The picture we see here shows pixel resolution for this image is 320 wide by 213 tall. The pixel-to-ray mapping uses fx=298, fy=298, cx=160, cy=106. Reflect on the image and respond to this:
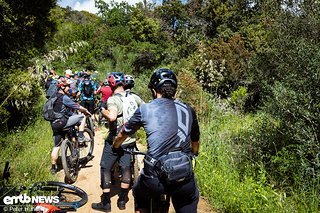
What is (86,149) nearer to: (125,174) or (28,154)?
(28,154)

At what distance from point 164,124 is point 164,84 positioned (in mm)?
399

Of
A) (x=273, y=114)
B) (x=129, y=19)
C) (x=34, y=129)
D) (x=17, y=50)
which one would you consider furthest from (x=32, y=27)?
(x=129, y=19)

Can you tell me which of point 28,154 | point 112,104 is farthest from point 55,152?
point 112,104

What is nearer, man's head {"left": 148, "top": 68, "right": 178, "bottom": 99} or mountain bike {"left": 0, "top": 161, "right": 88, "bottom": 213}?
man's head {"left": 148, "top": 68, "right": 178, "bottom": 99}

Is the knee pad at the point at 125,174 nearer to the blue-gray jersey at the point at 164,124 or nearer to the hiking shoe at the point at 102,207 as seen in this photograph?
the hiking shoe at the point at 102,207

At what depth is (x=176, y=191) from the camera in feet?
8.41

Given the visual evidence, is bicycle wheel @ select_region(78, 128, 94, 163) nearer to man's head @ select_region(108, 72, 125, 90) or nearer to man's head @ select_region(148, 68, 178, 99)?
man's head @ select_region(108, 72, 125, 90)

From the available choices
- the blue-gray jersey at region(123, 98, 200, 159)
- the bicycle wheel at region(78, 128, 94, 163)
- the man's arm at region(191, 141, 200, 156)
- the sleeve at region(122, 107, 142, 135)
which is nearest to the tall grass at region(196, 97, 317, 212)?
the man's arm at region(191, 141, 200, 156)

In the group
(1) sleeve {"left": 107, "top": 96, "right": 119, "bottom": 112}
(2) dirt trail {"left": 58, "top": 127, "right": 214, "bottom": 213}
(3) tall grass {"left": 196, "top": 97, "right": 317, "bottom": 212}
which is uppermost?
(1) sleeve {"left": 107, "top": 96, "right": 119, "bottom": 112}

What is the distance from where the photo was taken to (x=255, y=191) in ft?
13.8

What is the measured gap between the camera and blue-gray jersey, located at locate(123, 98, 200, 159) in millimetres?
2568

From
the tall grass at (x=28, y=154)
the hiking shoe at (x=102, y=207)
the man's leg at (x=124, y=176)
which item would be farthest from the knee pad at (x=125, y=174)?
the tall grass at (x=28, y=154)

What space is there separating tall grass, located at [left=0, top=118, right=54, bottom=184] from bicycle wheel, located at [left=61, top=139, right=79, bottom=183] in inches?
12.0

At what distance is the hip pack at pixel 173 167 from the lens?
246cm
